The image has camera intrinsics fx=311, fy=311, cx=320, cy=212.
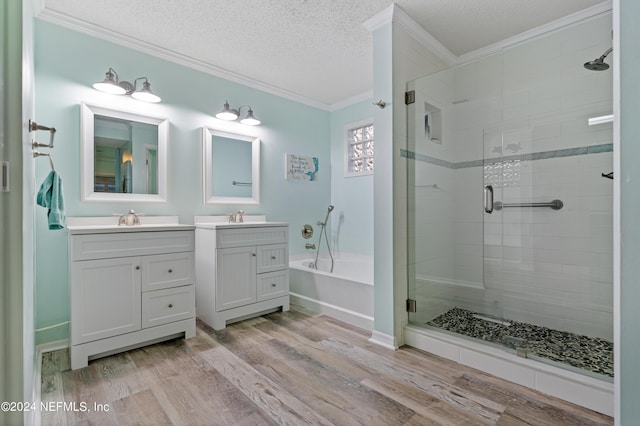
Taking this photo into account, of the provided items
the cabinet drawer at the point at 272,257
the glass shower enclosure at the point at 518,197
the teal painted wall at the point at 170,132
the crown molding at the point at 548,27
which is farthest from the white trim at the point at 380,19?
the cabinet drawer at the point at 272,257

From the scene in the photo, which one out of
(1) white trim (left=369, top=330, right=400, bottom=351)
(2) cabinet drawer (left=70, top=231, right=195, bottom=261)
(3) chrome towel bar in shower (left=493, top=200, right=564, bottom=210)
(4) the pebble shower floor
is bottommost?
(1) white trim (left=369, top=330, right=400, bottom=351)

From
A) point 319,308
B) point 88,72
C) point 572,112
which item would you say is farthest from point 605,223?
point 88,72

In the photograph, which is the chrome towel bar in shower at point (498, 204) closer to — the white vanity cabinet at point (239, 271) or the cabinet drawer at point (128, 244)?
the white vanity cabinet at point (239, 271)

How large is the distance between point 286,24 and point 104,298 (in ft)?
7.81

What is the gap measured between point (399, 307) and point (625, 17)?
1.93 meters

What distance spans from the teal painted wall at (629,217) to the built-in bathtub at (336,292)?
1779 mm

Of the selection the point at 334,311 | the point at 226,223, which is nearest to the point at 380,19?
the point at 226,223

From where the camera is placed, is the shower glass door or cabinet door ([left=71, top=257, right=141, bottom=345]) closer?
cabinet door ([left=71, top=257, right=141, bottom=345])

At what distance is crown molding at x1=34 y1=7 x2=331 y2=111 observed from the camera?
2.26 metres

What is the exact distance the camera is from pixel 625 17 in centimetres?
89

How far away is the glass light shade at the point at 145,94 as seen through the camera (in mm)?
2543

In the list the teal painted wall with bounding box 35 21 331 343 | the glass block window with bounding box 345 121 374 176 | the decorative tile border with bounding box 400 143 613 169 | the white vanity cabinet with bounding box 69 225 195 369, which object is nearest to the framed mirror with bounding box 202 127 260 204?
the teal painted wall with bounding box 35 21 331 343

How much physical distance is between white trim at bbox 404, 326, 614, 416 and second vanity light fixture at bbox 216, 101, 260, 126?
2501 mm

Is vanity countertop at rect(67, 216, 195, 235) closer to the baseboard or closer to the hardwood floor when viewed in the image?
the hardwood floor
